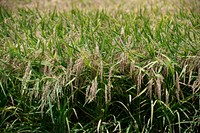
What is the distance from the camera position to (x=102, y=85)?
8.10 feet

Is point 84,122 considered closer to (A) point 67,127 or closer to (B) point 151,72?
(A) point 67,127

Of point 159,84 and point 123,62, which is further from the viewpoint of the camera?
point 123,62

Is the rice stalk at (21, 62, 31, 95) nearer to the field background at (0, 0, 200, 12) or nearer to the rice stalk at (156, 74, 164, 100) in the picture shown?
the rice stalk at (156, 74, 164, 100)

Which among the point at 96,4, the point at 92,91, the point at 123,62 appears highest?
the point at 96,4

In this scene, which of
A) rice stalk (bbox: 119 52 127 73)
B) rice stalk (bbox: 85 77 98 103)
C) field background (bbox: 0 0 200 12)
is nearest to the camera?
rice stalk (bbox: 85 77 98 103)

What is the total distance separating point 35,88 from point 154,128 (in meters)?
0.71

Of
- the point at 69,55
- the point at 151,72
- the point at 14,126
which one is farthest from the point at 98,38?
the point at 14,126

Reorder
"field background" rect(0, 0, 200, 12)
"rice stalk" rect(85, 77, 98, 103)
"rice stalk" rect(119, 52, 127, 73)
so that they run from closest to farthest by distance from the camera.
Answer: "rice stalk" rect(85, 77, 98, 103), "rice stalk" rect(119, 52, 127, 73), "field background" rect(0, 0, 200, 12)

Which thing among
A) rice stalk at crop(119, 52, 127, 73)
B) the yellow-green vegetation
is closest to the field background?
the yellow-green vegetation

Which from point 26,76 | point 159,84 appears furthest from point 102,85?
point 26,76

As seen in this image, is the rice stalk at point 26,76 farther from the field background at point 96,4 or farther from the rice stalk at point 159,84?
the field background at point 96,4

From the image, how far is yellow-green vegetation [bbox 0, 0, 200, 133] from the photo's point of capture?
245cm

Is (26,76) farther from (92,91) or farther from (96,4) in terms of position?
(96,4)

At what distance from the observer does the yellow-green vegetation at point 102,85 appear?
2.45 meters
